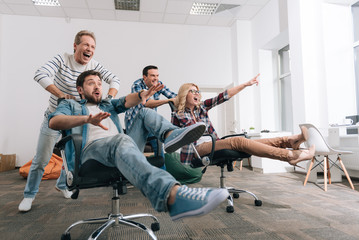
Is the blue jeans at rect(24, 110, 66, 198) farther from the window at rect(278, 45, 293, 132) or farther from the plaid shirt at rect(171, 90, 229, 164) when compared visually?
the window at rect(278, 45, 293, 132)

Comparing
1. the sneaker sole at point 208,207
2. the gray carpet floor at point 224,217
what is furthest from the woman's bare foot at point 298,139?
the sneaker sole at point 208,207

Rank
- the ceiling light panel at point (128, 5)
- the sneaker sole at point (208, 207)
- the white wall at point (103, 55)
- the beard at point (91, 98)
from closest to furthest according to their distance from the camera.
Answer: the sneaker sole at point (208, 207)
the beard at point (91, 98)
the ceiling light panel at point (128, 5)
the white wall at point (103, 55)

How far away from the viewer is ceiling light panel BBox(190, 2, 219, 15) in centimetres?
552

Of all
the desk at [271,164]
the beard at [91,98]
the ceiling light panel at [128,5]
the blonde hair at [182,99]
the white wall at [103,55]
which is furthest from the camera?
the white wall at [103,55]

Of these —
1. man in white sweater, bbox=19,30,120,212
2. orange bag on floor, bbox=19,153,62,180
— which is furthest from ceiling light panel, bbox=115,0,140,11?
man in white sweater, bbox=19,30,120,212

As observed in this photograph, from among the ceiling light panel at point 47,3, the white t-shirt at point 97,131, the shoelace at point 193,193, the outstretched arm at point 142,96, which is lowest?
the shoelace at point 193,193

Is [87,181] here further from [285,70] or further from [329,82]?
[285,70]

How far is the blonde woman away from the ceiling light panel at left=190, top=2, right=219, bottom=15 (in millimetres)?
3609

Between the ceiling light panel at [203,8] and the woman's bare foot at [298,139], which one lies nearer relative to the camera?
the woman's bare foot at [298,139]

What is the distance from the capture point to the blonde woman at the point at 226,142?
1.81 m

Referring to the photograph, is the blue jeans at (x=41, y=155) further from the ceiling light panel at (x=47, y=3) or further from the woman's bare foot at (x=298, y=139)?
the ceiling light panel at (x=47, y=3)

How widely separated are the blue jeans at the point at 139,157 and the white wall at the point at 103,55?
4.81m

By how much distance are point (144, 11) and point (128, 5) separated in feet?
1.31

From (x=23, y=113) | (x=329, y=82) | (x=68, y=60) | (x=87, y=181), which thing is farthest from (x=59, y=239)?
(x=23, y=113)
